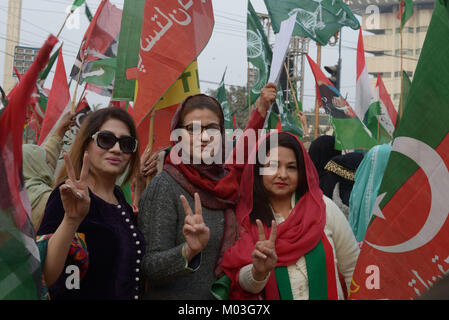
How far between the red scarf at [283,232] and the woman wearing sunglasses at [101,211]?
15.9 inches

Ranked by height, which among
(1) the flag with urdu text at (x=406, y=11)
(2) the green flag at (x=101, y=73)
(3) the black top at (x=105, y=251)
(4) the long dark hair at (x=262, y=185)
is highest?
(1) the flag with urdu text at (x=406, y=11)

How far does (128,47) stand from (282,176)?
1965 mm

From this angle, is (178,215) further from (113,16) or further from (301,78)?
(301,78)

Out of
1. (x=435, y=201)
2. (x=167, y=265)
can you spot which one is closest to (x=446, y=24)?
(x=435, y=201)

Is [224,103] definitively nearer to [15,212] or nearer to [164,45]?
[164,45]

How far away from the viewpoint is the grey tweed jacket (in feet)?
6.80

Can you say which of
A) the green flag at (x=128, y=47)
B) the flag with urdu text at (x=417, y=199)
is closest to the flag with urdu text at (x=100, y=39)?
the green flag at (x=128, y=47)

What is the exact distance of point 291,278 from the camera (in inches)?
88.5

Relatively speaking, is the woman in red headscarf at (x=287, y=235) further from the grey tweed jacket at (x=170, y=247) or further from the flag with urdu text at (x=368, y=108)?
the flag with urdu text at (x=368, y=108)

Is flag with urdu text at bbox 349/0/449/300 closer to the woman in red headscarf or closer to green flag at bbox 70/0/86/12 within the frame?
the woman in red headscarf

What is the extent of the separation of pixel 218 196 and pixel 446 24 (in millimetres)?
1154

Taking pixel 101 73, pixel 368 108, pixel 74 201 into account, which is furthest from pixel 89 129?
pixel 368 108

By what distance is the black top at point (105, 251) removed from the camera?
2006 mm

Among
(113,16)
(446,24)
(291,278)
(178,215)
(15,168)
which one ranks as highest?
(113,16)
